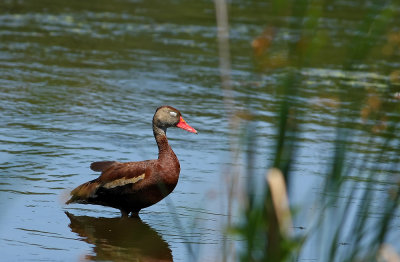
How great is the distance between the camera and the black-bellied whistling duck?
6.71 metres

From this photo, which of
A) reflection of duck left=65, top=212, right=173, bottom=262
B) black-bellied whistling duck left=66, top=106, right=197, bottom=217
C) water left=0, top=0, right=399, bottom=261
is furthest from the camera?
black-bellied whistling duck left=66, top=106, right=197, bottom=217

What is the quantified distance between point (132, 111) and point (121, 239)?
15.1 feet

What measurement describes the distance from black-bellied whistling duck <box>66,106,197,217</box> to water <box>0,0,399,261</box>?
162mm

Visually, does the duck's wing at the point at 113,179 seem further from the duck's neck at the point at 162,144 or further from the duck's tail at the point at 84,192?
the duck's neck at the point at 162,144

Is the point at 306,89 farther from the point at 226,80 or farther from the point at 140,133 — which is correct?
the point at 226,80

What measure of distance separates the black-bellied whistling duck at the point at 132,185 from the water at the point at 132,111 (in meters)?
0.16

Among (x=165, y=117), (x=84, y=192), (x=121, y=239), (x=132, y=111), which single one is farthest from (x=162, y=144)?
(x=132, y=111)

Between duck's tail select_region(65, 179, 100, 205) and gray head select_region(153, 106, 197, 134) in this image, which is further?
gray head select_region(153, 106, 197, 134)

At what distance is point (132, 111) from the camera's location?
1095 cm

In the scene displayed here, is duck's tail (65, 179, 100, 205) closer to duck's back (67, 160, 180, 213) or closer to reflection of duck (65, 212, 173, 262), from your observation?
duck's back (67, 160, 180, 213)

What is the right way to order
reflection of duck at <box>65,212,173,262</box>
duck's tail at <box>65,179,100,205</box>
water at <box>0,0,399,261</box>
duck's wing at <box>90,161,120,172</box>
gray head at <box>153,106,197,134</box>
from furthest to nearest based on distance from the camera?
1. gray head at <box>153,106,197,134</box>
2. duck's wing at <box>90,161,120,172</box>
3. duck's tail at <box>65,179,100,205</box>
4. water at <box>0,0,399,261</box>
5. reflection of duck at <box>65,212,173,262</box>

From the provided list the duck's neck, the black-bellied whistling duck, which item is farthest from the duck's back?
the duck's neck

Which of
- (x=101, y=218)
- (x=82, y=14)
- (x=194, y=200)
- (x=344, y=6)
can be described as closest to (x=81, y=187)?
(x=101, y=218)

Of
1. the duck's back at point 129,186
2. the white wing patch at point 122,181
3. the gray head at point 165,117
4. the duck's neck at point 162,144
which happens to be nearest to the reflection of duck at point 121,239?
the duck's back at point 129,186
